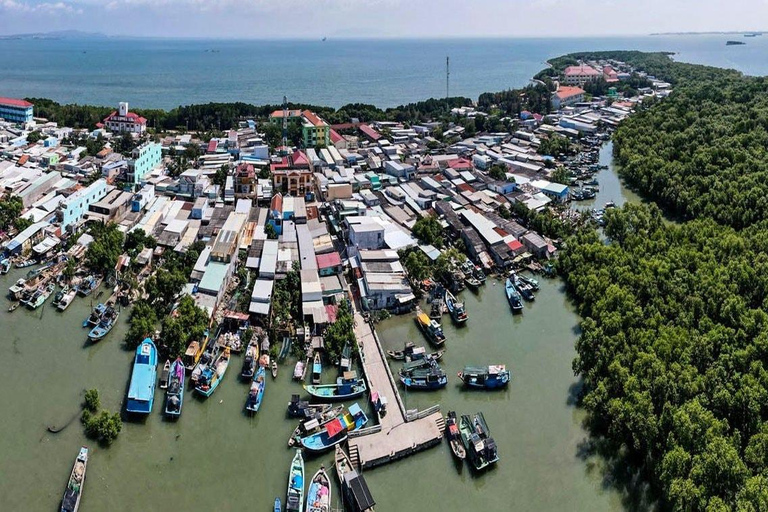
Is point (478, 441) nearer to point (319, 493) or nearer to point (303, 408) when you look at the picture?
point (319, 493)

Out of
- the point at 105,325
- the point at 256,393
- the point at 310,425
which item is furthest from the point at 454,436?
the point at 105,325

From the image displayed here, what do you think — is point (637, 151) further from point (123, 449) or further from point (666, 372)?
point (123, 449)

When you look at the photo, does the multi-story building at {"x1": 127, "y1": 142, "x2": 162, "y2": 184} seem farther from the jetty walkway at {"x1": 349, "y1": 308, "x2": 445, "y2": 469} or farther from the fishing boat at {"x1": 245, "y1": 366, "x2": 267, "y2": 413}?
the jetty walkway at {"x1": 349, "y1": 308, "x2": 445, "y2": 469}

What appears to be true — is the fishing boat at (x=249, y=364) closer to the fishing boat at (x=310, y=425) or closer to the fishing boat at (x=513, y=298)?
the fishing boat at (x=310, y=425)

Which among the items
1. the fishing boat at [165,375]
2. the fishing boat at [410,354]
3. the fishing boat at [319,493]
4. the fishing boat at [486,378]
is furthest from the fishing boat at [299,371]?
the fishing boat at [486,378]

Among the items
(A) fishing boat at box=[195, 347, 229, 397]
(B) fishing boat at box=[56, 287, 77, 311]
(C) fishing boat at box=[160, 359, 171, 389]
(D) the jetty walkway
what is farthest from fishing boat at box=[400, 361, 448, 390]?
(B) fishing boat at box=[56, 287, 77, 311]

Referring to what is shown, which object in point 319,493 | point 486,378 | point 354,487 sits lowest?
point 319,493
